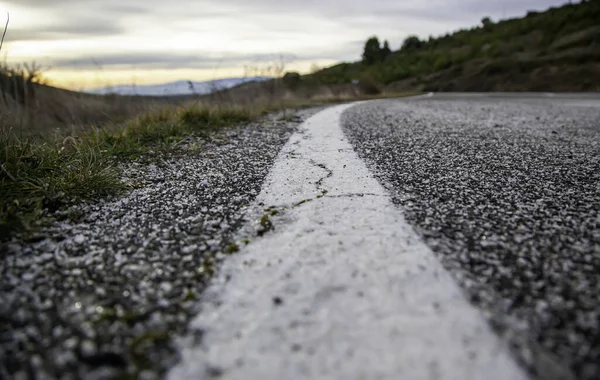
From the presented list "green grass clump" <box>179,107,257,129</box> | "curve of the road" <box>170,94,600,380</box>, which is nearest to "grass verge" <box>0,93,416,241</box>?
"curve of the road" <box>170,94,600,380</box>

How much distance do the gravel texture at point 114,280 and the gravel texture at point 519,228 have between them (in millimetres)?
842

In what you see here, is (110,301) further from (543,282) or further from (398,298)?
(543,282)

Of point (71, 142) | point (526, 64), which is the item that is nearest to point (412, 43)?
point (526, 64)

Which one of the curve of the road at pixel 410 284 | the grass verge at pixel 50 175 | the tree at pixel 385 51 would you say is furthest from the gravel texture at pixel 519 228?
the tree at pixel 385 51

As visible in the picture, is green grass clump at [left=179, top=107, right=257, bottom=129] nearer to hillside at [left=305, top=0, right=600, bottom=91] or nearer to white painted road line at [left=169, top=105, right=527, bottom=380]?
white painted road line at [left=169, top=105, right=527, bottom=380]

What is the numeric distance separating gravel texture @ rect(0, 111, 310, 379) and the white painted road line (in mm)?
110

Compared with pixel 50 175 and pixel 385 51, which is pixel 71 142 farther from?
pixel 385 51

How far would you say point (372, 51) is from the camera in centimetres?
3931

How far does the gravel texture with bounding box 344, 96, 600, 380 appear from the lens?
3.04ft

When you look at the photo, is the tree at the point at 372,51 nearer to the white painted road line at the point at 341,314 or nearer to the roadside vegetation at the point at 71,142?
the roadside vegetation at the point at 71,142

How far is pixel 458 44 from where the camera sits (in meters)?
32.8

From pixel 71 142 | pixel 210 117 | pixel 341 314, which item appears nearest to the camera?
pixel 341 314

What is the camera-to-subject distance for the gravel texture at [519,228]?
925 millimetres

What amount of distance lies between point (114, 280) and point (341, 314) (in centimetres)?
75
